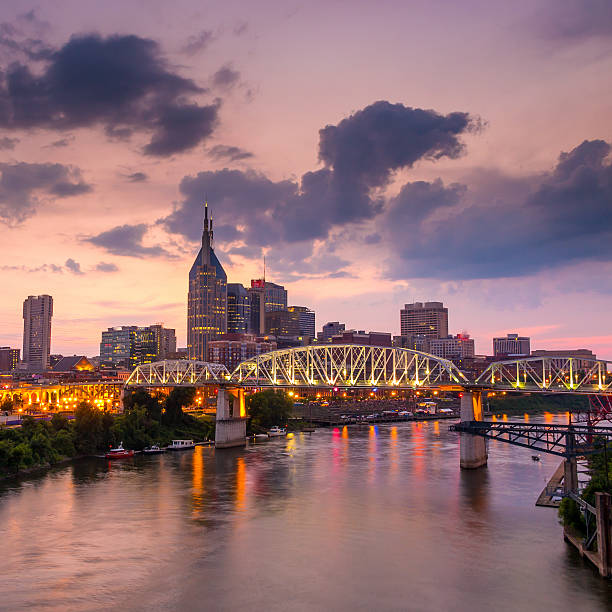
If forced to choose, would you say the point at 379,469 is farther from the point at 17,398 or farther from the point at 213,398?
the point at 213,398

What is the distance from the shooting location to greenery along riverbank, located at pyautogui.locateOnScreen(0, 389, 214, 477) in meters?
79.8

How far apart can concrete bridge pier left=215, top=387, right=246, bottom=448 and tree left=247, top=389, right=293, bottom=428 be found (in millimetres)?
17925

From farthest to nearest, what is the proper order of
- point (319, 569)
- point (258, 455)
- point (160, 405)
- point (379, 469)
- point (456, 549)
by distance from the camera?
point (160, 405)
point (258, 455)
point (379, 469)
point (456, 549)
point (319, 569)

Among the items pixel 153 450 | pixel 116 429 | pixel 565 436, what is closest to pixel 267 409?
pixel 153 450

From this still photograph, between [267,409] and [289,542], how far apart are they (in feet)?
322

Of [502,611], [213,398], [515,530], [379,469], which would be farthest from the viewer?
[213,398]

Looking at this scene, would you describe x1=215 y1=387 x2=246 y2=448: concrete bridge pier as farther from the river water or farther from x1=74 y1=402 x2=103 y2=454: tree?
the river water

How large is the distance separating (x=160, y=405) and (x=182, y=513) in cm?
7269

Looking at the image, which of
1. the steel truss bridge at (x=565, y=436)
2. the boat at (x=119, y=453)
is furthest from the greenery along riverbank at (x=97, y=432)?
the steel truss bridge at (x=565, y=436)

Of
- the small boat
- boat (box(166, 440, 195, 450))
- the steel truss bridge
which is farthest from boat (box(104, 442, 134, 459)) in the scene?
the steel truss bridge

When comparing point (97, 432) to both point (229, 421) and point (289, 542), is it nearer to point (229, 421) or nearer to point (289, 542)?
point (229, 421)

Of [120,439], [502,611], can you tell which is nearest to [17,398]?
[120,439]

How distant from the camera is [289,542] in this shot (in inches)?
1932

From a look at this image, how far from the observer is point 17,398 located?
13938 centimetres
